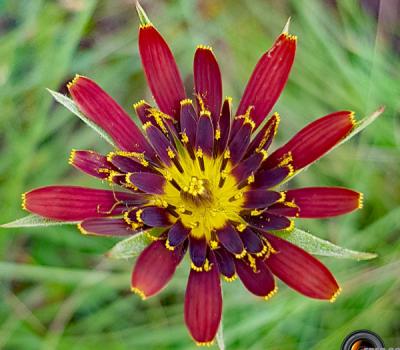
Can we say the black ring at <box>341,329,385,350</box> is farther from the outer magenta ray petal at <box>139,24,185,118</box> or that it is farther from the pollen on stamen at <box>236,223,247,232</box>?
the outer magenta ray petal at <box>139,24,185,118</box>

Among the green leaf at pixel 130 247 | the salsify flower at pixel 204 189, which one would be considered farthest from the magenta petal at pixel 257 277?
the green leaf at pixel 130 247

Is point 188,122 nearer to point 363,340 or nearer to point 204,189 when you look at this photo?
point 204,189

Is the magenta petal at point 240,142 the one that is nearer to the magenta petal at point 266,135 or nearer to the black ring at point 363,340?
the magenta petal at point 266,135

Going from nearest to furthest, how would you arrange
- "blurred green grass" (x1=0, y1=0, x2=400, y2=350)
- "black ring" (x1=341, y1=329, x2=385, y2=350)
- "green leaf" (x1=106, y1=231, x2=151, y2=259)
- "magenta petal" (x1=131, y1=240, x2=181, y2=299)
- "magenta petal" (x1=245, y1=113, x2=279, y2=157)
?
"green leaf" (x1=106, y1=231, x2=151, y2=259) < "magenta petal" (x1=131, y1=240, x2=181, y2=299) < "magenta petal" (x1=245, y1=113, x2=279, y2=157) < "black ring" (x1=341, y1=329, x2=385, y2=350) < "blurred green grass" (x1=0, y1=0, x2=400, y2=350)

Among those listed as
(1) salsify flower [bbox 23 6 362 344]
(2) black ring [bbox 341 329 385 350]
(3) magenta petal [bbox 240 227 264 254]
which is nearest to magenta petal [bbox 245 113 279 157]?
(1) salsify flower [bbox 23 6 362 344]

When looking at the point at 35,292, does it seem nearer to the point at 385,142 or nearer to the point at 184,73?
the point at 184,73

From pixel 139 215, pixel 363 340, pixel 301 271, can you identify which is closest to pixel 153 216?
pixel 139 215

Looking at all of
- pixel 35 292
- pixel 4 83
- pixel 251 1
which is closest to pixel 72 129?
pixel 4 83
